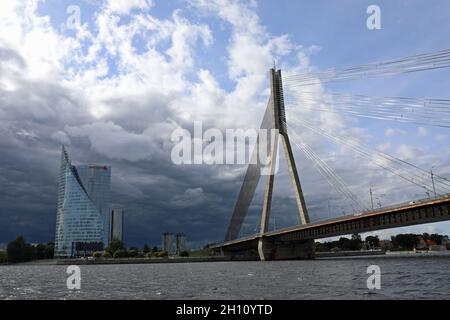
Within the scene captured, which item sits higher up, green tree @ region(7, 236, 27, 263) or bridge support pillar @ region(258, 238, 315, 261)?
green tree @ region(7, 236, 27, 263)

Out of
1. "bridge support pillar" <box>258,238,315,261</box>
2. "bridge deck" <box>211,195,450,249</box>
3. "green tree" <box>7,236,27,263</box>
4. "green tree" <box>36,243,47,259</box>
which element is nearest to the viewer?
"bridge deck" <box>211,195,450,249</box>

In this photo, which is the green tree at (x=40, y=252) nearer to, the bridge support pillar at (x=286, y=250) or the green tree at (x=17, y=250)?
the green tree at (x=17, y=250)

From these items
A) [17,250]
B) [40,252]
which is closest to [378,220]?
[17,250]

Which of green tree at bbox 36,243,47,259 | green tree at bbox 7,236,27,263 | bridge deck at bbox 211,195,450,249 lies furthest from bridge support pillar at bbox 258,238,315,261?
green tree at bbox 36,243,47,259

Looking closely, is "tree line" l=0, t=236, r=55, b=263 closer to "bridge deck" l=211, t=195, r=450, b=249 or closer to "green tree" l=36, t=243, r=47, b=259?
"green tree" l=36, t=243, r=47, b=259

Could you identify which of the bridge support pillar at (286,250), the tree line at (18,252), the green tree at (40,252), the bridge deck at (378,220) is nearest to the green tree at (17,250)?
the tree line at (18,252)

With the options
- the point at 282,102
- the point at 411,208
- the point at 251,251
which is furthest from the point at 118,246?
the point at 411,208

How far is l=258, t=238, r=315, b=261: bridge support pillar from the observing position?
103 meters

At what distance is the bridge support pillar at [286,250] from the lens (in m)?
103

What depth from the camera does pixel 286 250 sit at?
10525cm

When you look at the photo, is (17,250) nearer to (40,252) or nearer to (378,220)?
Result: (40,252)
